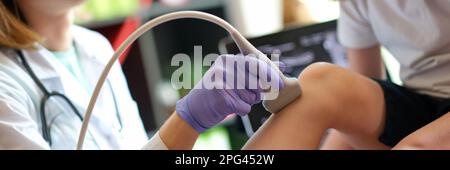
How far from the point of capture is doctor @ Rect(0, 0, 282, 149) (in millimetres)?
705

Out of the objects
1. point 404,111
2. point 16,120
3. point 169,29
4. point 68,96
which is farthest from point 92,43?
point 169,29

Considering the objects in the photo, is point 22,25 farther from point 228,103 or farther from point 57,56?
point 228,103

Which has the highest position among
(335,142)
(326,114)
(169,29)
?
(326,114)

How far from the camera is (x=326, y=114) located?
0.77 metres

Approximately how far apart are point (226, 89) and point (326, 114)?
0.16 metres

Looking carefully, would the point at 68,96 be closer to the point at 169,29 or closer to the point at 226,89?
the point at 226,89

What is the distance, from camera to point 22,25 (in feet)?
3.02

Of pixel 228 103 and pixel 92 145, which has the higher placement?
pixel 228 103

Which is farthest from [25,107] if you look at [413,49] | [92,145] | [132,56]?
[132,56]

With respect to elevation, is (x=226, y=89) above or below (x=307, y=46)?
above

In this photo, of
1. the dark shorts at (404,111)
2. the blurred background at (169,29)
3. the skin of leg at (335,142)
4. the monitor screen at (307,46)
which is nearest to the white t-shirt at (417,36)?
the dark shorts at (404,111)
